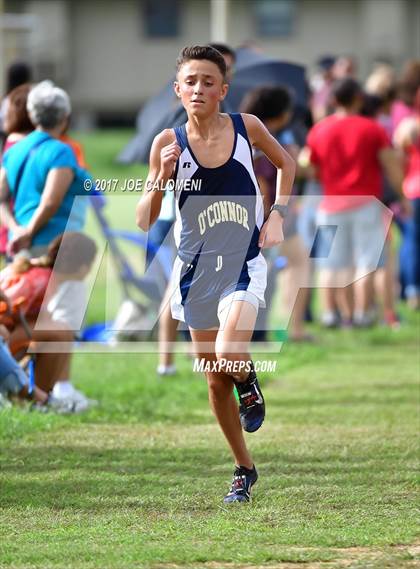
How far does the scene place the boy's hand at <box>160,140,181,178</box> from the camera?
21.5ft

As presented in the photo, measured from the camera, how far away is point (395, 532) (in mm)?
6086

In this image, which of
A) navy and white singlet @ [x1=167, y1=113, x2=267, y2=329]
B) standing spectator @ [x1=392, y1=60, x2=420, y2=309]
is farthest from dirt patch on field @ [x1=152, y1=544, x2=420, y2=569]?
standing spectator @ [x1=392, y1=60, x2=420, y2=309]

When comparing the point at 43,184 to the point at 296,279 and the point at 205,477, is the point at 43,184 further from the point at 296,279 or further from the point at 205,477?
the point at 296,279

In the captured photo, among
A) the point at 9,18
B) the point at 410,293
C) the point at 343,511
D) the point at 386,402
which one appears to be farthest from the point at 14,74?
the point at 9,18

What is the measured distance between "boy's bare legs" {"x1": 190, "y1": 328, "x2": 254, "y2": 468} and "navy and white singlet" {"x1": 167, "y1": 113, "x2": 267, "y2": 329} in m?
0.07

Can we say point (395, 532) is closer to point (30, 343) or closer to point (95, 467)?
point (95, 467)

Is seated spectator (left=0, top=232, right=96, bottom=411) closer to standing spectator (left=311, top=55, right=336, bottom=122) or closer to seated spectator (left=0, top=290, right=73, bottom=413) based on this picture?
seated spectator (left=0, top=290, right=73, bottom=413)

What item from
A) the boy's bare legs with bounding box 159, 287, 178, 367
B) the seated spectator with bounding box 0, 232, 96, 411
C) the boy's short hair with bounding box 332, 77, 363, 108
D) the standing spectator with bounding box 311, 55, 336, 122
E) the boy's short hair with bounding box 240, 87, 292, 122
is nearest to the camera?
the seated spectator with bounding box 0, 232, 96, 411

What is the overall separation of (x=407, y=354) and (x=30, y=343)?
4.22 metres

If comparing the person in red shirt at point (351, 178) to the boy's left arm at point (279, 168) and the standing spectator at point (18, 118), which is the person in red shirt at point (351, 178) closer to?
the standing spectator at point (18, 118)

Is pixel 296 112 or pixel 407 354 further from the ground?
pixel 296 112

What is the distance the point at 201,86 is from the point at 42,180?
108 inches

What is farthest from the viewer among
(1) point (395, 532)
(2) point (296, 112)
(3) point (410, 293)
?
(3) point (410, 293)

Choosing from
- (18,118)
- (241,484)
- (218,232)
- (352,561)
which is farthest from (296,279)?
(352,561)
